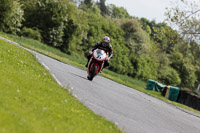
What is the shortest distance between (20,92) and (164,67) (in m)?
68.1

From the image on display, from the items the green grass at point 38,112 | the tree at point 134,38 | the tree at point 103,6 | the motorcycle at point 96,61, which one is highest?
the tree at point 103,6

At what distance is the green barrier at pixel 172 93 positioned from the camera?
26203 millimetres

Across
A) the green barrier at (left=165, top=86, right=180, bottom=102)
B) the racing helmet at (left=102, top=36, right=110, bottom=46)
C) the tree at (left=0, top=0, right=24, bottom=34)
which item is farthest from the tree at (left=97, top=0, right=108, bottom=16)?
the racing helmet at (left=102, top=36, right=110, bottom=46)

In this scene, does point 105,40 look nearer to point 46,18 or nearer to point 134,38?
point 46,18

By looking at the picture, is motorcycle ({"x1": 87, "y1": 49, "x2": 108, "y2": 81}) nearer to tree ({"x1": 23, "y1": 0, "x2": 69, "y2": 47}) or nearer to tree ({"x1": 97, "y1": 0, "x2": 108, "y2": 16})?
tree ({"x1": 23, "y1": 0, "x2": 69, "y2": 47})

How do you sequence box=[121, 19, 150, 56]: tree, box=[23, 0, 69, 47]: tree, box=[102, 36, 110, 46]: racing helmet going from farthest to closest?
box=[121, 19, 150, 56]: tree → box=[23, 0, 69, 47]: tree → box=[102, 36, 110, 46]: racing helmet

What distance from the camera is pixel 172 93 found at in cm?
2662

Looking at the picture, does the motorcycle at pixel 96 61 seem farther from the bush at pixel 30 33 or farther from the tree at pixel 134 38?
the tree at pixel 134 38

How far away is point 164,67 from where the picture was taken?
237 ft

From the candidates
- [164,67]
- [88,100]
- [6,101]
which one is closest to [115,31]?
[164,67]

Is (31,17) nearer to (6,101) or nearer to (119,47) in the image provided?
(119,47)

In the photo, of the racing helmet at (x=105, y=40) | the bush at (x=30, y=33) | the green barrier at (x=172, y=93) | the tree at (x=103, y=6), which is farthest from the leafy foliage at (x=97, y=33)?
the tree at (x=103, y=6)

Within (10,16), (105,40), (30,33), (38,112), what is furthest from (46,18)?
(38,112)

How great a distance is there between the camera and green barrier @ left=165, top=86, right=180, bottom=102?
2620 cm
